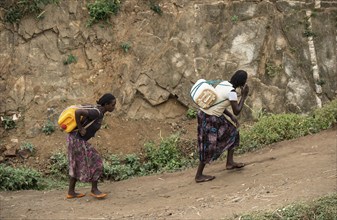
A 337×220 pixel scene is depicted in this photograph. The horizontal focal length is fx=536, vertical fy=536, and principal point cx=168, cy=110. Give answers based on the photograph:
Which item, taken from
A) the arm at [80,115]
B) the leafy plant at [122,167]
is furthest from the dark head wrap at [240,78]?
the leafy plant at [122,167]

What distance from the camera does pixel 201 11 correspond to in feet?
34.2

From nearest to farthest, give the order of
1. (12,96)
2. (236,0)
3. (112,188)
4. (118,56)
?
(112,188) < (12,96) < (118,56) < (236,0)

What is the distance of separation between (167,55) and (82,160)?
408 centimetres

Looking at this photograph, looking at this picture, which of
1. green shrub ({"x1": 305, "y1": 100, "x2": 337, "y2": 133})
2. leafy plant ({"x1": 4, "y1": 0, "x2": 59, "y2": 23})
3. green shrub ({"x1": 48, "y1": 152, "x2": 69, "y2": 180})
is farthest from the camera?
leafy plant ({"x1": 4, "y1": 0, "x2": 59, "y2": 23})

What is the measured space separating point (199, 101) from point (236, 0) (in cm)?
487

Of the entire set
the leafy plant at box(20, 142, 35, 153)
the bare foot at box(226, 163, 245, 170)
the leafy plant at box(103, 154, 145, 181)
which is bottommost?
the leafy plant at box(103, 154, 145, 181)

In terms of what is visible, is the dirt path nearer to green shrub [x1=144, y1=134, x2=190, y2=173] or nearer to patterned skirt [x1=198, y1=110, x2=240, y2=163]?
patterned skirt [x1=198, y1=110, x2=240, y2=163]

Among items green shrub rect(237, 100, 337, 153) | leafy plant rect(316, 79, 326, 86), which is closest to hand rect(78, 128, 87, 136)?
green shrub rect(237, 100, 337, 153)

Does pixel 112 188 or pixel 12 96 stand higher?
pixel 12 96

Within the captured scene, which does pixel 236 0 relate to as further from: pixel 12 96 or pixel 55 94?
pixel 12 96

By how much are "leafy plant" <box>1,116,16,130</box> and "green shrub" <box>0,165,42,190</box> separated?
1.42 metres

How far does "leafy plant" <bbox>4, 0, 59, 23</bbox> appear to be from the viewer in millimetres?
9430

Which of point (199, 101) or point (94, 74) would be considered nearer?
point (199, 101)

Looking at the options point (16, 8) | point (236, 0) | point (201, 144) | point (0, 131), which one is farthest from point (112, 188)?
point (236, 0)
